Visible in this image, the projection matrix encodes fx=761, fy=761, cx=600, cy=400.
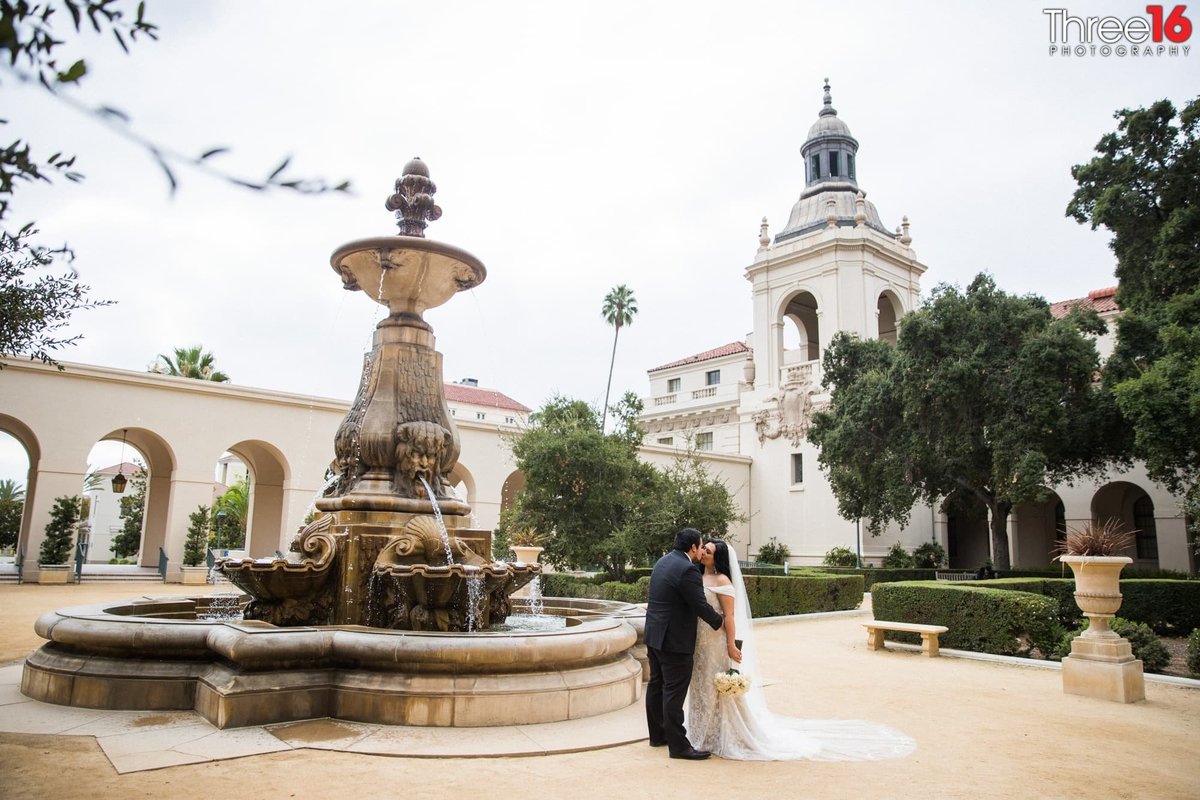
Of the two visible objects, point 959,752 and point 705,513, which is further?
point 705,513

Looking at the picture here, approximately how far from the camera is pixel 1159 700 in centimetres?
892

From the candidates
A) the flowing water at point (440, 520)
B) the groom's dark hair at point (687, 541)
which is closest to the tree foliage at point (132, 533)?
the flowing water at point (440, 520)

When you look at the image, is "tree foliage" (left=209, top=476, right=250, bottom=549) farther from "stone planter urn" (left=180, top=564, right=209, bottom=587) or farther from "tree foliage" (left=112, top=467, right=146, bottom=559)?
"stone planter urn" (left=180, top=564, right=209, bottom=587)

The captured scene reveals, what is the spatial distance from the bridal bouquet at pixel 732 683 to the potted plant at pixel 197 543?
23.7m

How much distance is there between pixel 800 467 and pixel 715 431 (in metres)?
5.93

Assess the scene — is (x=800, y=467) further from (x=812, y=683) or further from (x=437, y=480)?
(x=437, y=480)

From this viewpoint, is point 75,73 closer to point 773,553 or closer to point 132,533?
point 773,553

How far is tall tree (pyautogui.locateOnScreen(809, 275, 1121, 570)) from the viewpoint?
2338 cm

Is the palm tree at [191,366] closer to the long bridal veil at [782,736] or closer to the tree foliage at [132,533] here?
the tree foliage at [132,533]

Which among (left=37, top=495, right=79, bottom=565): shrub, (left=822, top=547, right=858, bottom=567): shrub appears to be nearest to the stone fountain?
(left=37, top=495, right=79, bottom=565): shrub

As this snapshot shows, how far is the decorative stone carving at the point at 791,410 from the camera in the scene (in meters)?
38.1

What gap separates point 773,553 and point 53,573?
28.7 meters

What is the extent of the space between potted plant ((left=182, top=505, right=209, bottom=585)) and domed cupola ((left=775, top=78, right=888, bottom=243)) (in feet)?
102

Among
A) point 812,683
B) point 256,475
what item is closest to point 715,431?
point 256,475
